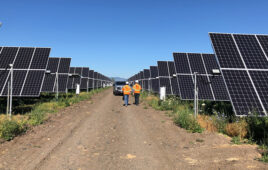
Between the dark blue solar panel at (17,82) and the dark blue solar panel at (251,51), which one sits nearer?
the dark blue solar panel at (251,51)

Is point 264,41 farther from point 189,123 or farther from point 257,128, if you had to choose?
point 189,123

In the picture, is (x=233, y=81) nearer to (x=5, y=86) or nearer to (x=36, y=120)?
(x=36, y=120)

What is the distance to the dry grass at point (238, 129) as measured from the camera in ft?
22.8

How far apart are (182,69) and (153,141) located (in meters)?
9.71

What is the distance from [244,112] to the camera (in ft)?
23.4

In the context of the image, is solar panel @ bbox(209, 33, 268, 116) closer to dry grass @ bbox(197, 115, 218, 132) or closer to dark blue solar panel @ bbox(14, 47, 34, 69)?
dry grass @ bbox(197, 115, 218, 132)

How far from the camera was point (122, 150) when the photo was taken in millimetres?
6188

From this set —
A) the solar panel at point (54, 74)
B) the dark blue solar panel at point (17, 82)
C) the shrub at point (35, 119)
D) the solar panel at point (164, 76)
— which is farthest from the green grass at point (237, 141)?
the solar panel at point (54, 74)

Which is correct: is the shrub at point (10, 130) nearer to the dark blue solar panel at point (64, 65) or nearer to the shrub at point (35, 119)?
the shrub at point (35, 119)

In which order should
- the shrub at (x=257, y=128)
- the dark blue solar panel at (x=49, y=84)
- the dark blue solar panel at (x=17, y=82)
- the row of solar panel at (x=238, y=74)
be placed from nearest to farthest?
the shrub at (x=257, y=128) → the row of solar panel at (x=238, y=74) → the dark blue solar panel at (x=17, y=82) → the dark blue solar panel at (x=49, y=84)

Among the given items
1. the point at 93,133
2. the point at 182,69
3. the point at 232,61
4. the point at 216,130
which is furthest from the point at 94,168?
the point at 182,69

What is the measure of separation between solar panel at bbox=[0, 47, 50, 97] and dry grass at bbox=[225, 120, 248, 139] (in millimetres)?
10713

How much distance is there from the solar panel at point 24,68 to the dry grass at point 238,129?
10.7 meters

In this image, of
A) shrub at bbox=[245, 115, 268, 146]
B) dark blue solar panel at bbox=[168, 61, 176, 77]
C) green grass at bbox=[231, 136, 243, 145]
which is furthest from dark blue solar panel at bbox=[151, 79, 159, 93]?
green grass at bbox=[231, 136, 243, 145]
